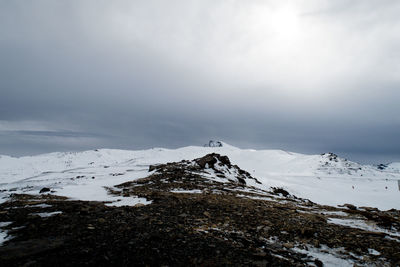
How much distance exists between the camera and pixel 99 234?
573 centimetres

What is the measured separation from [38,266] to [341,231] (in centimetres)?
851

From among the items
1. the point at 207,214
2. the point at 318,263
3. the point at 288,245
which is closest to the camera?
the point at 318,263

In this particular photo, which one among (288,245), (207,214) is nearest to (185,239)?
(288,245)

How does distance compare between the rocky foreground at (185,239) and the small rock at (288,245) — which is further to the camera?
the small rock at (288,245)

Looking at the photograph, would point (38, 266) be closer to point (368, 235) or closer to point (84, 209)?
point (84, 209)

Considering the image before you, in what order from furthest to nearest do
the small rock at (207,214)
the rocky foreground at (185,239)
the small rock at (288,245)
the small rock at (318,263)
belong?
the small rock at (207,214) < the small rock at (288,245) < the small rock at (318,263) < the rocky foreground at (185,239)

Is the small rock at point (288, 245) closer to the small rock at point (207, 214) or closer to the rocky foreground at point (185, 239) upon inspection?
the rocky foreground at point (185, 239)

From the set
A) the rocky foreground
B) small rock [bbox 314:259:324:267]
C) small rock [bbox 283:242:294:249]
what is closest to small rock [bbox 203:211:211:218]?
the rocky foreground

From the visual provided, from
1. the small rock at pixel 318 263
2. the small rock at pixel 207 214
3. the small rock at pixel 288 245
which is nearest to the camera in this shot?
the small rock at pixel 318 263

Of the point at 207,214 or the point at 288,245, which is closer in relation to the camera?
the point at 288,245

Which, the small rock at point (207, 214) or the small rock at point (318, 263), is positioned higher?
the small rock at point (207, 214)

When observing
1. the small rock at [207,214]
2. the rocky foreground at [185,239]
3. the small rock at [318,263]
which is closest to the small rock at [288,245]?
the rocky foreground at [185,239]

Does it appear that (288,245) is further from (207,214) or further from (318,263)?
(207,214)

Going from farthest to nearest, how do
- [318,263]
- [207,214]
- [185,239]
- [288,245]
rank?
[207,214] → [288,245] → [185,239] → [318,263]
